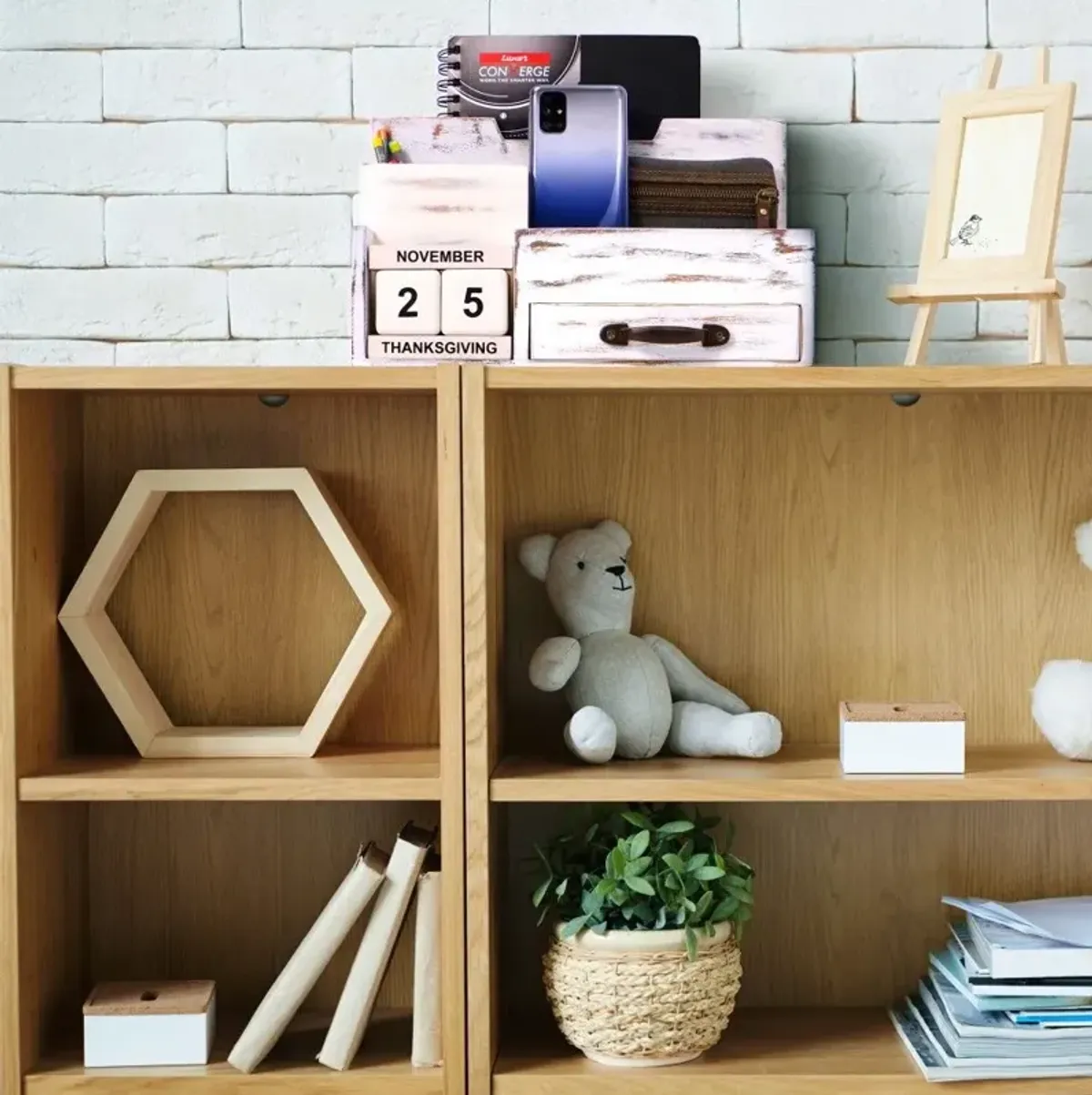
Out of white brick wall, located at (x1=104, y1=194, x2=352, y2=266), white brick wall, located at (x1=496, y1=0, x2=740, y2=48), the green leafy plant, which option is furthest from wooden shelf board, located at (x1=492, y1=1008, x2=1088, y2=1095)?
white brick wall, located at (x1=496, y1=0, x2=740, y2=48)

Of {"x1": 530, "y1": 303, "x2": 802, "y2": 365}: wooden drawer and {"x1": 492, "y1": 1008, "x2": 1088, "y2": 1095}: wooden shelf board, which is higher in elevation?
{"x1": 530, "y1": 303, "x2": 802, "y2": 365}: wooden drawer

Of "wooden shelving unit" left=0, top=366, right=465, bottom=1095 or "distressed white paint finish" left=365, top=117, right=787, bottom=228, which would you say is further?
"wooden shelving unit" left=0, top=366, right=465, bottom=1095

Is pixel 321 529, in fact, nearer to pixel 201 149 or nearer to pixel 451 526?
pixel 451 526

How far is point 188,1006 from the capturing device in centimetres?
156

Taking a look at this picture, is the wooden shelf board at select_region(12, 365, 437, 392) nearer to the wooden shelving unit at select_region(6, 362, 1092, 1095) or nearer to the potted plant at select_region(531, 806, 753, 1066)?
the wooden shelving unit at select_region(6, 362, 1092, 1095)

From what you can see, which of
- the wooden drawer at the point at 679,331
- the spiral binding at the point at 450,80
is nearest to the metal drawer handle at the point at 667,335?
the wooden drawer at the point at 679,331

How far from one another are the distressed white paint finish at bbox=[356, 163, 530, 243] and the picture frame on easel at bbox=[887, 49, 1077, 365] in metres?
0.42

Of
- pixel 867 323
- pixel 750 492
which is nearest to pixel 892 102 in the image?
pixel 867 323

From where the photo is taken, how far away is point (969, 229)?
5.18 feet

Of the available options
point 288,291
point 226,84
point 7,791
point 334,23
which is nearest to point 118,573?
point 7,791

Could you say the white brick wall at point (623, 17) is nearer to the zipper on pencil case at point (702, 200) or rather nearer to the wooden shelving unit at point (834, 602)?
the zipper on pencil case at point (702, 200)

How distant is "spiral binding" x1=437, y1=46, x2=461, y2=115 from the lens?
1676 mm

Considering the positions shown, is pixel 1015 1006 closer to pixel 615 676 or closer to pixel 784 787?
pixel 784 787

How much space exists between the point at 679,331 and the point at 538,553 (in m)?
0.33
